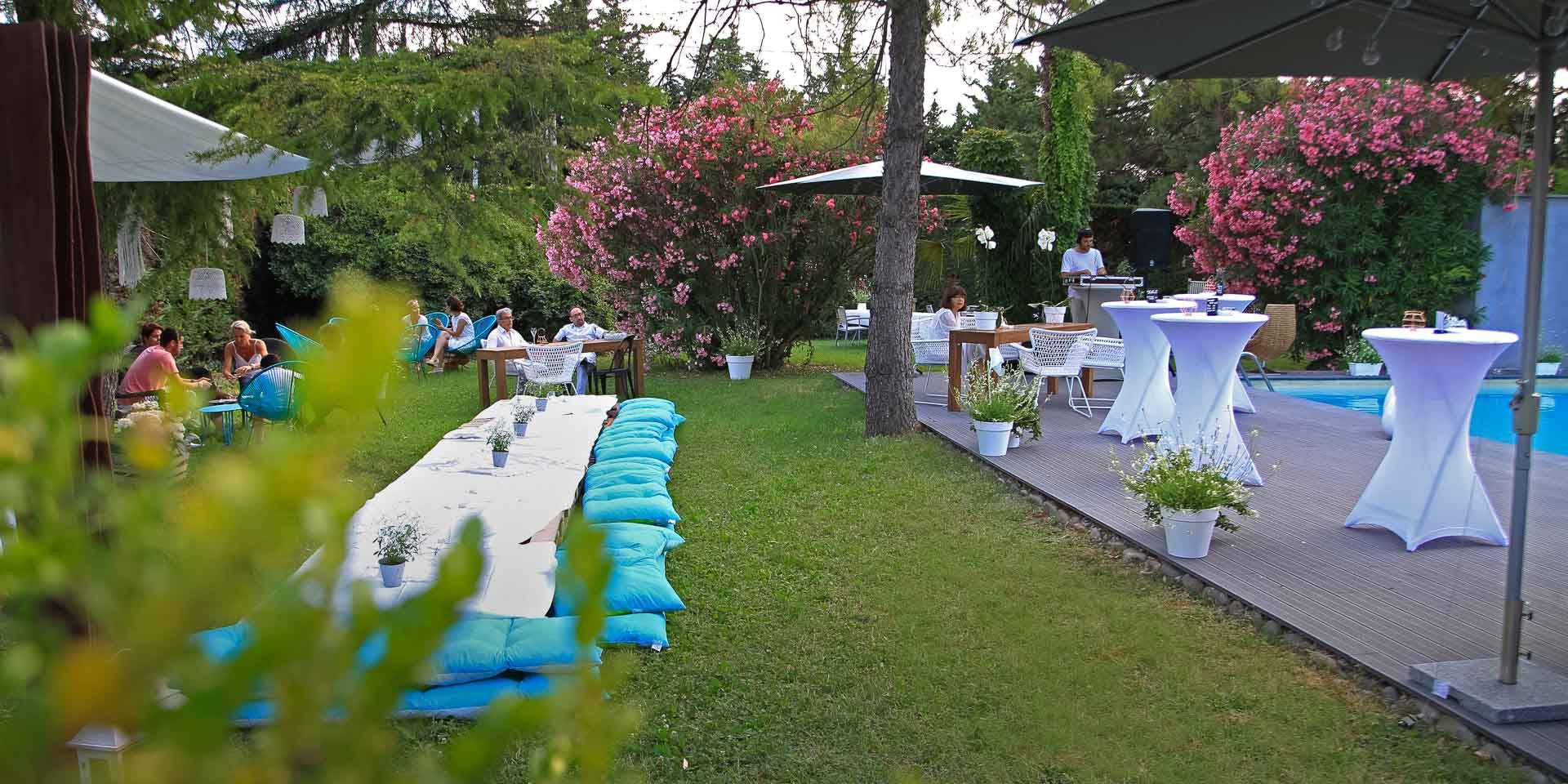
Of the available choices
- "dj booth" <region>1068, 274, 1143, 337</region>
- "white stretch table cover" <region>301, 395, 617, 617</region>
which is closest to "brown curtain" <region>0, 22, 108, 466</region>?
→ "white stretch table cover" <region>301, 395, 617, 617</region>

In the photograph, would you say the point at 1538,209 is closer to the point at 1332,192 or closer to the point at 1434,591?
the point at 1434,591

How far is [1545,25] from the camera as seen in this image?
11.1ft

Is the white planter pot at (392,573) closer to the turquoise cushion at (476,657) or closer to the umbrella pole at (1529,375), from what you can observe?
the turquoise cushion at (476,657)

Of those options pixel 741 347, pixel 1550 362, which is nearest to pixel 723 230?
pixel 741 347

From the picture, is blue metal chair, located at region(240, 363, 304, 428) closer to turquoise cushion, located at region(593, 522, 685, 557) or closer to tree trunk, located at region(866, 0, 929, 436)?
turquoise cushion, located at region(593, 522, 685, 557)

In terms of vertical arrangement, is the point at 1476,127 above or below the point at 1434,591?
above

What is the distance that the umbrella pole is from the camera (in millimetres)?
3383

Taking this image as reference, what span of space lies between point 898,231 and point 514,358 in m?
4.66

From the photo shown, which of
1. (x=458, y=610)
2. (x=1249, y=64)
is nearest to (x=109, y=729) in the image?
(x=458, y=610)

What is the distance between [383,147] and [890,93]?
5.34 meters

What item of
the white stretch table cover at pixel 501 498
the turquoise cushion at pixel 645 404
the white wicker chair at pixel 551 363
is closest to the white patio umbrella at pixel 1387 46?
the white stretch table cover at pixel 501 498

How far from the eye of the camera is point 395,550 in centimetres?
441

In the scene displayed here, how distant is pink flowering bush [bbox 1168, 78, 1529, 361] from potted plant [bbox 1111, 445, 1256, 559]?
31.0ft

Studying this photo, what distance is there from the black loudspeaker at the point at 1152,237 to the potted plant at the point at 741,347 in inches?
236
